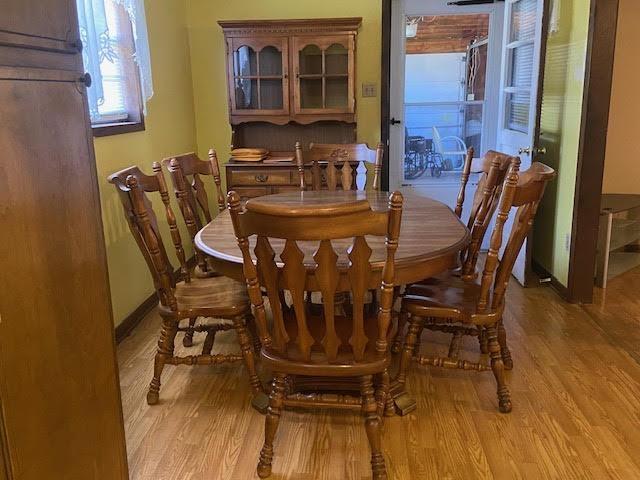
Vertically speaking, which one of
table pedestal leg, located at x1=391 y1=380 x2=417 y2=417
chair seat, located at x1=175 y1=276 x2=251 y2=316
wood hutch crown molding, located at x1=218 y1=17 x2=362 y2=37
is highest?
wood hutch crown molding, located at x1=218 y1=17 x2=362 y2=37

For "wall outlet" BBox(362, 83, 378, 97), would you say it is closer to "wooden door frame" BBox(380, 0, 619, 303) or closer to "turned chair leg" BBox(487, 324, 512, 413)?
"wooden door frame" BBox(380, 0, 619, 303)

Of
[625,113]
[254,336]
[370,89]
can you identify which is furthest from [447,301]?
[625,113]

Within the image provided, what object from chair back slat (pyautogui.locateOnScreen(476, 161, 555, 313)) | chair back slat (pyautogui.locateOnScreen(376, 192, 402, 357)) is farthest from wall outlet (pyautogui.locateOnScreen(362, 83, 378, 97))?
chair back slat (pyautogui.locateOnScreen(376, 192, 402, 357))

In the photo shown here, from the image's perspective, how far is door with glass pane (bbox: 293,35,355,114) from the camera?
3930 mm

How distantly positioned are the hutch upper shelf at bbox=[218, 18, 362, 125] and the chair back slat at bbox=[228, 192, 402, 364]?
2.29 meters

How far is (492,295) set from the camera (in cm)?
223

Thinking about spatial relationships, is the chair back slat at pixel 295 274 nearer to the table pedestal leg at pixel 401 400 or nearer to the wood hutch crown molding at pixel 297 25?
the table pedestal leg at pixel 401 400

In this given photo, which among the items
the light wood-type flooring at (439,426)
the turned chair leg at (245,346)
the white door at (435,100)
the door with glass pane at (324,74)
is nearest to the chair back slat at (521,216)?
the light wood-type flooring at (439,426)

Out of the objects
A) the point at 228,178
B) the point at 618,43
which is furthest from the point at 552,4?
the point at 228,178

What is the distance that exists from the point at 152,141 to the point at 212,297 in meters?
1.50

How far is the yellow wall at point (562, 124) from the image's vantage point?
327cm

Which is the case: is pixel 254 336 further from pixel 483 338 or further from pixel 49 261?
pixel 49 261

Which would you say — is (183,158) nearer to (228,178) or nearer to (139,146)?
(139,146)

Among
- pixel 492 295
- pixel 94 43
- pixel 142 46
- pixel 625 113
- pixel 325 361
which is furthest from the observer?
pixel 625 113
